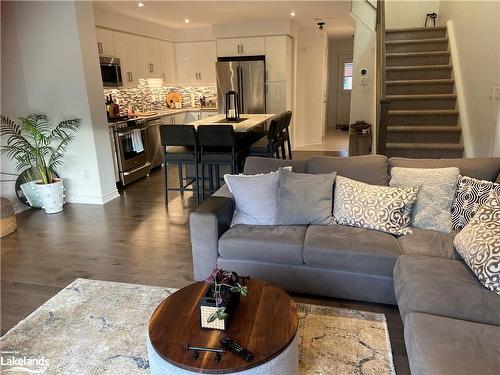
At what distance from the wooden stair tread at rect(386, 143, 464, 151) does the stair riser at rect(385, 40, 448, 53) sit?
1712 mm

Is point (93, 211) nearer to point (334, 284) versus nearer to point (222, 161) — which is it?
point (222, 161)

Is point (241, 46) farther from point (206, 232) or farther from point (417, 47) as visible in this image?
point (206, 232)

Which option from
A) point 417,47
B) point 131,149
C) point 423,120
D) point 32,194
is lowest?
point 32,194

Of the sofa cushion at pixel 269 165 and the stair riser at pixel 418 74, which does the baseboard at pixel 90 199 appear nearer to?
the sofa cushion at pixel 269 165

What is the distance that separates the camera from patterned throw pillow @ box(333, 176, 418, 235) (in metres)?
2.42

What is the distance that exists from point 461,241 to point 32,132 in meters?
4.29

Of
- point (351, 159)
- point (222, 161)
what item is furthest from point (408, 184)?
point (222, 161)

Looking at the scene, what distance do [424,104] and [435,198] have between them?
2.78 m

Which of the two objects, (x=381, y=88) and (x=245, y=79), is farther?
(x=245, y=79)

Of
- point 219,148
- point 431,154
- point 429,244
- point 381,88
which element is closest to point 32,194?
point 219,148

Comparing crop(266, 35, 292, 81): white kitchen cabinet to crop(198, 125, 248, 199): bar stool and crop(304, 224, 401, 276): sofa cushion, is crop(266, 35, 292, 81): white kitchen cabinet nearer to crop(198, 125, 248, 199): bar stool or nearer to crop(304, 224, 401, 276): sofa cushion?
crop(198, 125, 248, 199): bar stool

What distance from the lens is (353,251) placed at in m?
2.26

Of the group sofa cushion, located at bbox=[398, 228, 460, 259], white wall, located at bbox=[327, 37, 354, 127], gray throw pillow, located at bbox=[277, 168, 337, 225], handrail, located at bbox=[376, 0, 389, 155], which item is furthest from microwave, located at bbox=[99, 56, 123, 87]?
white wall, located at bbox=[327, 37, 354, 127]

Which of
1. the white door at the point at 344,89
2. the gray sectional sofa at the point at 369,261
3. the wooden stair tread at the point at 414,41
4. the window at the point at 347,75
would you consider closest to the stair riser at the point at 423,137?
the wooden stair tread at the point at 414,41
